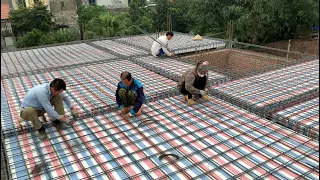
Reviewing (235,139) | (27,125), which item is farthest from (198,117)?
(27,125)

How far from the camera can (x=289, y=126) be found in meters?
4.14

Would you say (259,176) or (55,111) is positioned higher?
(55,111)

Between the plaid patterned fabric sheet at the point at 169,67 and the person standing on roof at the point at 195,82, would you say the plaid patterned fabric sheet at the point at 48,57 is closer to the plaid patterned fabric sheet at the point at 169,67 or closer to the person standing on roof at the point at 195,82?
the plaid patterned fabric sheet at the point at 169,67

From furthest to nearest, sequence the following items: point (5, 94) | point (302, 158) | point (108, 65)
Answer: point (108, 65), point (5, 94), point (302, 158)

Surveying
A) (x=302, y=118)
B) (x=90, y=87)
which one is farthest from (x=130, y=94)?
(x=302, y=118)

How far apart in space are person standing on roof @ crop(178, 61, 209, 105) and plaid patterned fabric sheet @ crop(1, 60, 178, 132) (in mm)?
519

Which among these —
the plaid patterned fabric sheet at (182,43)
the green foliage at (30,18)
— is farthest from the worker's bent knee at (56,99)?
the green foliage at (30,18)

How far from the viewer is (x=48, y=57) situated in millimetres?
9133

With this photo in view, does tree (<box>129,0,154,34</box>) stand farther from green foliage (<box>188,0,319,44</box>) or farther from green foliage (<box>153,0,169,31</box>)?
green foliage (<box>188,0,319,44</box>)

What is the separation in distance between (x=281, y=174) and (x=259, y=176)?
25cm

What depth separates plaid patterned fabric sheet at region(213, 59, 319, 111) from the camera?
16.2 feet

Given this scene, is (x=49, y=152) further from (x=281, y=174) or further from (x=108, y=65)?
(x=108, y=65)

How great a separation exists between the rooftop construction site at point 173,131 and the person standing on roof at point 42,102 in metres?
0.34

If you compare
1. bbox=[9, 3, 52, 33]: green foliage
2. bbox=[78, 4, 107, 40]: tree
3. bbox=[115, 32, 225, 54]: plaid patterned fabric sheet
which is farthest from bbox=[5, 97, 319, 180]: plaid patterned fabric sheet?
bbox=[78, 4, 107, 40]: tree
